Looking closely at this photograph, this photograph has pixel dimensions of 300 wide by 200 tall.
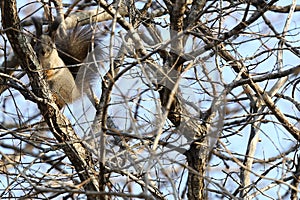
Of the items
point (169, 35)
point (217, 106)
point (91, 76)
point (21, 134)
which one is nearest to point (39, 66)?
point (91, 76)

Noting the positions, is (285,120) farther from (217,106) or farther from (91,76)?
(91,76)

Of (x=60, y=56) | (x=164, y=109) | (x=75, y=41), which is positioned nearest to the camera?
(x=164, y=109)

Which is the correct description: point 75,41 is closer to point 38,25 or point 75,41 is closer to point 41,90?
point 38,25

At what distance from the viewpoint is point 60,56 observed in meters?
3.04

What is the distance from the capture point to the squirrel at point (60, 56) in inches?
99.2

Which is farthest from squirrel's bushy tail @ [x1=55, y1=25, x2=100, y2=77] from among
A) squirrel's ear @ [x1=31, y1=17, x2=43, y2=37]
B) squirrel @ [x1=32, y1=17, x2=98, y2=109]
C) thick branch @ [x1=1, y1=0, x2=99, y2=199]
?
thick branch @ [x1=1, y1=0, x2=99, y2=199]

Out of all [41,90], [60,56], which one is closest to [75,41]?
[60,56]

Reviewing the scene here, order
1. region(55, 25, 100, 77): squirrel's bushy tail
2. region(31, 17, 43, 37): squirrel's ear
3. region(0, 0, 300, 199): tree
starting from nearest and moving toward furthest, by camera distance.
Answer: region(0, 0, 300, 199): tree, region(31, 17, 43, 37): squirrel's ear, region(55, 25, 100, 77): squirrel's bushy tail

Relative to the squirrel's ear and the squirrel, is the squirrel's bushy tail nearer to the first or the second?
the squirrel

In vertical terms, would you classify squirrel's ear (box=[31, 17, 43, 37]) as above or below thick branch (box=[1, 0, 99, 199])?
above

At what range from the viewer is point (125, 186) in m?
1.78

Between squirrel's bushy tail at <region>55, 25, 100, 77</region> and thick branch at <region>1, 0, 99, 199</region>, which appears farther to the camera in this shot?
squirrel's bushy tail at <region>55, 25, 100, 77</region>

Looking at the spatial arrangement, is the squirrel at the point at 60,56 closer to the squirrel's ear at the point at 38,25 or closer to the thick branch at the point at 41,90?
the squirrel's ear at the point at 38,25

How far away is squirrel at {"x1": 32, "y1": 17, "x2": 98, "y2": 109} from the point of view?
252 centimetres
